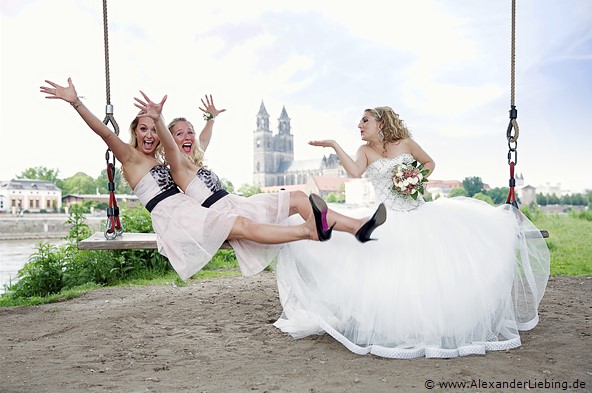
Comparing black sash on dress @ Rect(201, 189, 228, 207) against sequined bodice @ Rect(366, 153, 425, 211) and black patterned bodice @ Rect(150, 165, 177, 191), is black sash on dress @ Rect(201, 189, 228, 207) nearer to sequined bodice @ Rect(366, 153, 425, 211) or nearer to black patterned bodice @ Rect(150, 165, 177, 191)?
black patterned bodice @ Rect(150, 165, 177, 191)

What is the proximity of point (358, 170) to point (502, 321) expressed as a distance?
4.44 ft

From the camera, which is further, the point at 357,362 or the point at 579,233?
the point at 579,233

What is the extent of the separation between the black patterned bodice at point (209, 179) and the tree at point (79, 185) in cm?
5207

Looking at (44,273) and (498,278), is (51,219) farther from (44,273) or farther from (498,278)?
(498,278)

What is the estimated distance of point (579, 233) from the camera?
1180 cm

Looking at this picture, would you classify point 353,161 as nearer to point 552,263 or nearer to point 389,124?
point 389,124

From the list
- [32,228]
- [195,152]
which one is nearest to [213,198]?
[195,152]

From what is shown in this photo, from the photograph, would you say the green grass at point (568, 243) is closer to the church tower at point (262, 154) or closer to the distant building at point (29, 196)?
the distant building at point (29, 196)

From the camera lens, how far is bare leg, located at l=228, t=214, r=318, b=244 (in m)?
3.13

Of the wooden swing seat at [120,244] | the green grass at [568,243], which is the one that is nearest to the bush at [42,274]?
the wooden swing seat at [120,244]

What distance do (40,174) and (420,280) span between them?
52513mm

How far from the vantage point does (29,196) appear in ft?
151

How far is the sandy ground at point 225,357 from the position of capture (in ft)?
8.87

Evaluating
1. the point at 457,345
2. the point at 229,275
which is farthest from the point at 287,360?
the point at 229,275
